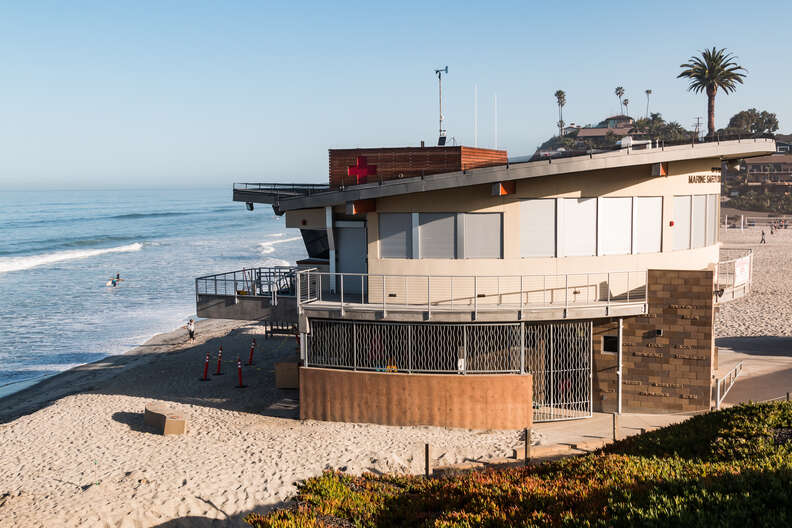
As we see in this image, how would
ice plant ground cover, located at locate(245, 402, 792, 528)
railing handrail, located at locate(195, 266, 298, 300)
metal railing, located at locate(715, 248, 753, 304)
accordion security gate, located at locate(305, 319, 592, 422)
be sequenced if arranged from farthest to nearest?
1. railing handrail, located at locate(195, 266, 298, 300)
2. metal railing, located at locate(715, 248, 753, 304)
3. accordion security gate, located at locate(305, 319, 592, 422)
4. ice plant ground cover, located at locate(245, 402, 792, 528)

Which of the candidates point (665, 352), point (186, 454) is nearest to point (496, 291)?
point (665, 352)

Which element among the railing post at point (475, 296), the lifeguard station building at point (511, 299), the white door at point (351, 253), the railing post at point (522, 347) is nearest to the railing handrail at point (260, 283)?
the white door at point (351, 253)

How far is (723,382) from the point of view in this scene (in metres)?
19.5

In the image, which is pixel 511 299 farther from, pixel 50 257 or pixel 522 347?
pixel 50 257

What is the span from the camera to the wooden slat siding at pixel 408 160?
18.1 metres

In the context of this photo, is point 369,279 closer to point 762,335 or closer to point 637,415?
point 637,415

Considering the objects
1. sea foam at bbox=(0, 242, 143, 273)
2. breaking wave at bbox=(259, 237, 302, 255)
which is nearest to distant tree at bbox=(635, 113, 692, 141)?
breaking wave at bbox=(259, 237, 302, 255)

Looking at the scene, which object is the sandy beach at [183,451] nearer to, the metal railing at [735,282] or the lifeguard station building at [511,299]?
the lifeguard station building at [511,299]

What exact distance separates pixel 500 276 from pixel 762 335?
57.7 feet

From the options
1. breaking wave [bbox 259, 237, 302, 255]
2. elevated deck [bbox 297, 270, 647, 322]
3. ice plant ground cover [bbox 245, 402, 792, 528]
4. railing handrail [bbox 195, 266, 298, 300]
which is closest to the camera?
ice plant ground cover [bbox 245, 402, 792, 528]

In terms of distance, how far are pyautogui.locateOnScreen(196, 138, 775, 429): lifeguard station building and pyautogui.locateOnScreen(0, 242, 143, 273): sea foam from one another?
186ft

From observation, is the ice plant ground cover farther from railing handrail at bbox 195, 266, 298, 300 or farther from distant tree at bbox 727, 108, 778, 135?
distant tree at bbox 727, 108, 778, 135

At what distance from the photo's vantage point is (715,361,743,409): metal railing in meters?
18.0

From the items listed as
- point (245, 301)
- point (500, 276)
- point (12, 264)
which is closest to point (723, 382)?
point (500, 276)
